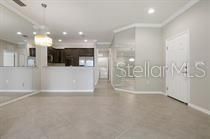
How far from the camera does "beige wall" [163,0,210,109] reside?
10.5 feet

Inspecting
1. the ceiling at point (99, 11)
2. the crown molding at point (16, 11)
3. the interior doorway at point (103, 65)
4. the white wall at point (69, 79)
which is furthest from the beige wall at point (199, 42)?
the interior doorway at point (103, 65)

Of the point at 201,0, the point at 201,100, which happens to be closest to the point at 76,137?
the point at 201,100

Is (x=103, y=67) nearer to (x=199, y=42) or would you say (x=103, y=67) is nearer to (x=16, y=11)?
(x=16, y=11)

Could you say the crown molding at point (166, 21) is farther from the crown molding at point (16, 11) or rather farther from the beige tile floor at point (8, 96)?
the beige tile floor at point (8, 96)

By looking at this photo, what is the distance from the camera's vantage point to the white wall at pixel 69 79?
5984mm

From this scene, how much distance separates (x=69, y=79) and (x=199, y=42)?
4799 mm

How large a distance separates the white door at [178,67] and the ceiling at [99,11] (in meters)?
0.96

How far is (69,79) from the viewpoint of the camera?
6004mm

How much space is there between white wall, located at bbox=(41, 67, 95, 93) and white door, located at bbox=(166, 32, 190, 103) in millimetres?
3077

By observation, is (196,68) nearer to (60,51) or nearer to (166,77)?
(166,77)

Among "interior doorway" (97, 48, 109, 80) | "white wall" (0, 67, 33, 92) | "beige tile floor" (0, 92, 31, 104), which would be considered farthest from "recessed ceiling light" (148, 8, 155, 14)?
"interior doorway" (97, 48, 109, 80)

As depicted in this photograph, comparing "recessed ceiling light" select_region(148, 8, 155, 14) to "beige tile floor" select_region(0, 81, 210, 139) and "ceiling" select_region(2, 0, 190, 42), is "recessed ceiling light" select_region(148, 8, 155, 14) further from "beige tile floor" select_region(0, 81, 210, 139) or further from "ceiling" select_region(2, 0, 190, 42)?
"beige tile floor" select_region(0, 81, 210, 139)

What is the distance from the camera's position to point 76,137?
2070 millimetres

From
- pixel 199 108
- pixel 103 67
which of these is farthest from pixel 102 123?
pixel 103 67
